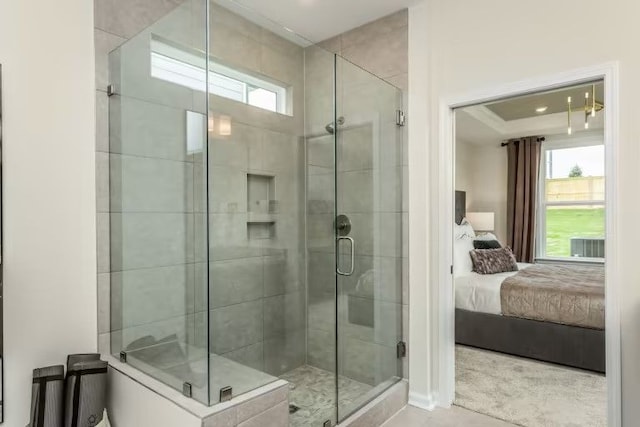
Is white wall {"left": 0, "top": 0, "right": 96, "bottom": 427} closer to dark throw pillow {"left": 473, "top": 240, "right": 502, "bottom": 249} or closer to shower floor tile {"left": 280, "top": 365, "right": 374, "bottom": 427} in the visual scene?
shower floor tile {"left": 280, "top": 365, "right": 374, "bottom": 427}

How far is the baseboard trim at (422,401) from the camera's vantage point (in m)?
→ 2.53

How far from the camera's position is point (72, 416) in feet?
5.43

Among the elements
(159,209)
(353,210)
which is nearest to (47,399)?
(159,209)

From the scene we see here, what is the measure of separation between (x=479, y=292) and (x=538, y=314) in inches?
21.7

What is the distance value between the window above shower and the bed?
2718mm

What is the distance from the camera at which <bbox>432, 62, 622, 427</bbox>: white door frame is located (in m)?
1.88

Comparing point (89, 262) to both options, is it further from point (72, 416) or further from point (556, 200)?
point (556, 200)

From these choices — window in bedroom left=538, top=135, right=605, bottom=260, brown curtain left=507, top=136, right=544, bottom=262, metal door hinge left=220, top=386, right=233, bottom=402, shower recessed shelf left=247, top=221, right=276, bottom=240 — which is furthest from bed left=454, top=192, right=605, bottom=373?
metal door hinge left=220, top=386, right=233, bottom=402

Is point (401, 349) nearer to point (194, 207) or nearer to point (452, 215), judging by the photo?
point (452, 215)

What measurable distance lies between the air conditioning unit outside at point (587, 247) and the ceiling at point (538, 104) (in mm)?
1562

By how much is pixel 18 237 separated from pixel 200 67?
120 centimetres

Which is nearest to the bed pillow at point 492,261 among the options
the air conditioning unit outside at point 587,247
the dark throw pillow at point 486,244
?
the dark throw pillow at point 486,244

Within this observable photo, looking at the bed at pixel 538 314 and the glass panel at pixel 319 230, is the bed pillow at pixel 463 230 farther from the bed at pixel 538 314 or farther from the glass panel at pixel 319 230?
the glass panel at pixel 319 230

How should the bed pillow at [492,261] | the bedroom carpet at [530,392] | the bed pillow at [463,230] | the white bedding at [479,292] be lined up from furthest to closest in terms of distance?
the bed pillow at [463,230] → the bed pillow at [492,261] → the white bedding at [479,292] → the bedroom carpet at [530,392]
